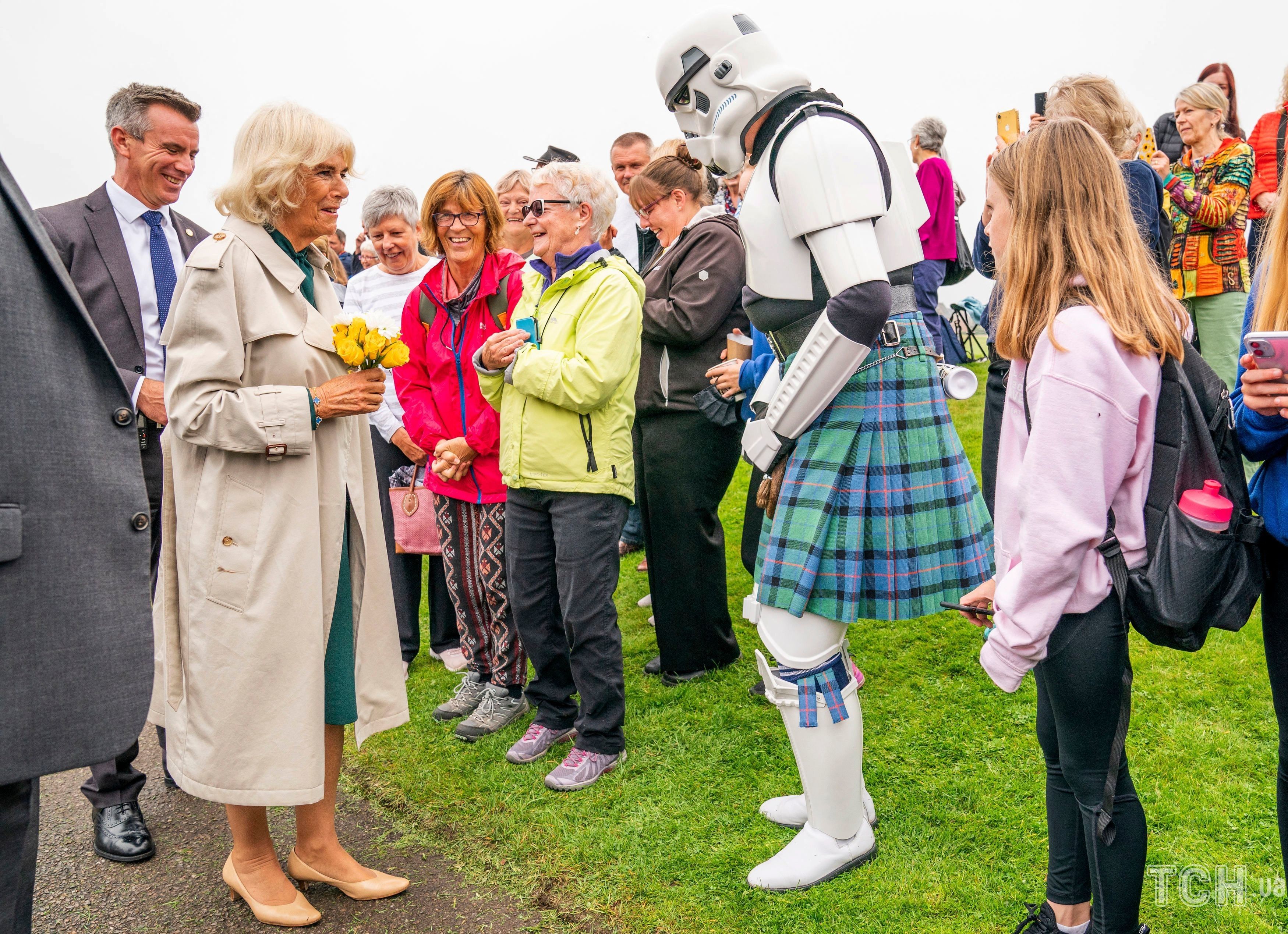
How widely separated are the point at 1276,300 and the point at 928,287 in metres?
4.09

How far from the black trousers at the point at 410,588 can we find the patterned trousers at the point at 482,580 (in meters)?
0.62

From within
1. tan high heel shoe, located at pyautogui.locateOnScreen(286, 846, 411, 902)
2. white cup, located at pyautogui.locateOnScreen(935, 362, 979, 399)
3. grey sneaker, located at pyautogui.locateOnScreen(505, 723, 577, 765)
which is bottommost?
grey sneaker, located at pyautogui.locateOnScreen(505, 723, 577, 765)

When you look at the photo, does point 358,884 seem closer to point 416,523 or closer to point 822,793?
point 822,793

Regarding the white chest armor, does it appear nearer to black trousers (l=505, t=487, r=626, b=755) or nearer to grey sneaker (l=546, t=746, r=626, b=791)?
black trousers (l=505, t=487, r=626, b=755)

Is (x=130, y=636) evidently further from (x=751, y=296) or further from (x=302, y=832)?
(x=751, y=296)

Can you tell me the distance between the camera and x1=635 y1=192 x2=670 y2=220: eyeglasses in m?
4.02

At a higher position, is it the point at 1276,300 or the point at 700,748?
the point at 1276,300

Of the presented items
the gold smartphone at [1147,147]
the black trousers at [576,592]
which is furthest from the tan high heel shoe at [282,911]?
the gold smartphone at [1147,147]

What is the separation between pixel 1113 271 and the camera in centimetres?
184

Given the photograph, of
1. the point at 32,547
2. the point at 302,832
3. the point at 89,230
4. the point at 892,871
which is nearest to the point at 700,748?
the point at 892,871

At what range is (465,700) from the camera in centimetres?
395

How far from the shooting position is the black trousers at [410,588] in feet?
14.9

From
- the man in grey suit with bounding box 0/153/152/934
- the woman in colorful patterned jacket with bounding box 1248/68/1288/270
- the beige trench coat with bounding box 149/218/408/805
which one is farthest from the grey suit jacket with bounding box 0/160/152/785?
→ the woman in colorful patterned jacket with bounding box 1248/68/1288/270

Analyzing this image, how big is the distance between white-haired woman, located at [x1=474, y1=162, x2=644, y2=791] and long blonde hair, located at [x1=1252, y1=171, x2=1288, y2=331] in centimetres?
A: 184
